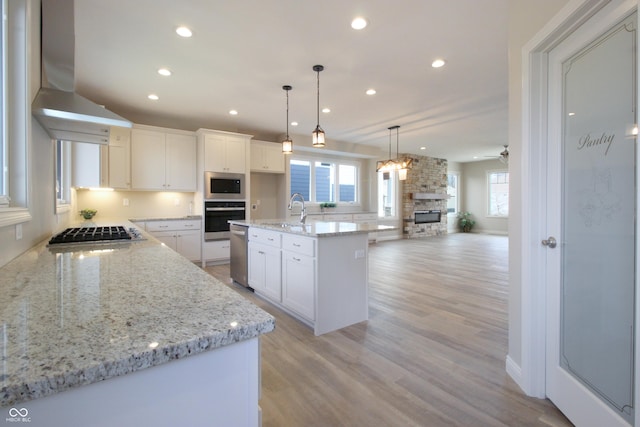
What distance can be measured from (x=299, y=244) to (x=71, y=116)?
1864mm

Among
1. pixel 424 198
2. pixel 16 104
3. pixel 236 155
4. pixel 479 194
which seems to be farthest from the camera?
pixel 479 194

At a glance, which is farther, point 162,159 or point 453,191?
point 453,191

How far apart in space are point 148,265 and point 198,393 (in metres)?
0.87

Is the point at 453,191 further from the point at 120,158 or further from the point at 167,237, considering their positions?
the point at 120,158

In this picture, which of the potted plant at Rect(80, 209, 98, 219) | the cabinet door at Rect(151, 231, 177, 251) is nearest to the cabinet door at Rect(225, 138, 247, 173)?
the cabinet door at Rect(151, 231, 177, 251)

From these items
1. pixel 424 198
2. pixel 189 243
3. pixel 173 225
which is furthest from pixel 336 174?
pixel 173 225

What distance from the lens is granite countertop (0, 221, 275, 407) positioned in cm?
52

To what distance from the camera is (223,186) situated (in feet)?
18.0

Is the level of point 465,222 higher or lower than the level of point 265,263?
higher

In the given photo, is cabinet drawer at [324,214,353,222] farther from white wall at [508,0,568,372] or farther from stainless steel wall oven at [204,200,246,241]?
white wall at [508,0,568,372]

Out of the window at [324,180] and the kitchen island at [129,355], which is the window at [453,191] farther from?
the kitchen island at [129,355]

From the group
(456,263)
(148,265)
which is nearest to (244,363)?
(148,265)

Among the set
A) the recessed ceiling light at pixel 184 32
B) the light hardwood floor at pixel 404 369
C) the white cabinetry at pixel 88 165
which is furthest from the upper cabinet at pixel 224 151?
the light hardwood floor at pixel 404 369

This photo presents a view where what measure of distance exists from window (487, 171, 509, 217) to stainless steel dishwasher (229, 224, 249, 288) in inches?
385
